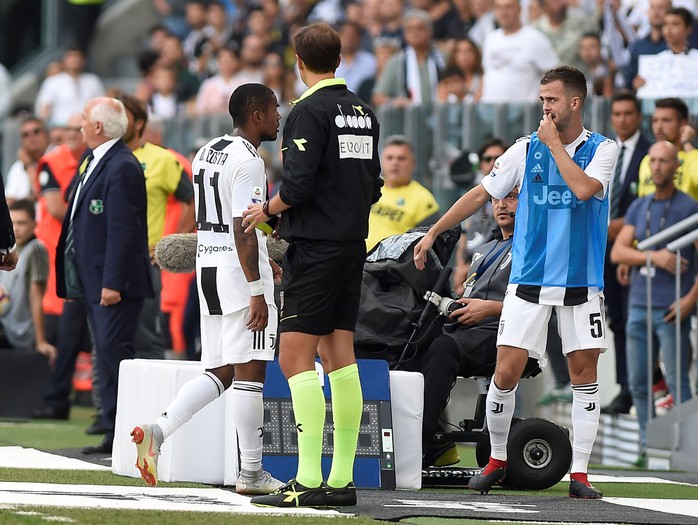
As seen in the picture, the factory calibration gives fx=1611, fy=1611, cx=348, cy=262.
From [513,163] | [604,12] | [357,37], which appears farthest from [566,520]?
[357,37]

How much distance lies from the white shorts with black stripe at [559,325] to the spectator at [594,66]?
6.66 m

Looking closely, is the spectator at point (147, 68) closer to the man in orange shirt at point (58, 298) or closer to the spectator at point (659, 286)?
the man in orange shirt at point (58, 298)

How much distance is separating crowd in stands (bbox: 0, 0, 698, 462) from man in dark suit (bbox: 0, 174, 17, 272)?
269 cm

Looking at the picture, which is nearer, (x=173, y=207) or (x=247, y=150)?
(x=247, y=150)

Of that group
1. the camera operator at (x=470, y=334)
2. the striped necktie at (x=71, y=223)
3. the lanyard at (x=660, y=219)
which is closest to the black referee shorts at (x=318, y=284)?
the camera operator at (x=470, y=334)

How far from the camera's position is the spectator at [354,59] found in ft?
56.1

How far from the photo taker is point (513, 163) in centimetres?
Result: 797

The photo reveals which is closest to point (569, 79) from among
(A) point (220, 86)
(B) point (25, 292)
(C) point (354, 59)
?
(B) point (25, 292)

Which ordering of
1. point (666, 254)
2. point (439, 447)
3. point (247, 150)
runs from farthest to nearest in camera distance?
point (666, 254)
point (439, 447)
point (247, 150)

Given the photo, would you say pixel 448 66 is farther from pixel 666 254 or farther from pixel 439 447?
pixel 439 447

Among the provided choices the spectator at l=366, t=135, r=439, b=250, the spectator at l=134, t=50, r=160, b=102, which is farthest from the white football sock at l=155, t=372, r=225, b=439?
the spectator at l=134, t=50, r=160, b=102

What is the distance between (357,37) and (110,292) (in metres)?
8.03

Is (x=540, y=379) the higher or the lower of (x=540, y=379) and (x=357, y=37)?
the lower

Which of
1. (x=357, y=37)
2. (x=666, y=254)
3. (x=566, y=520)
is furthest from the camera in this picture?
(x=357, y=37)
